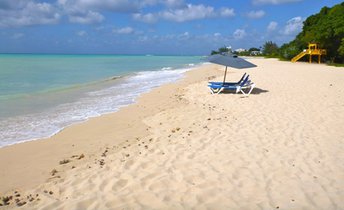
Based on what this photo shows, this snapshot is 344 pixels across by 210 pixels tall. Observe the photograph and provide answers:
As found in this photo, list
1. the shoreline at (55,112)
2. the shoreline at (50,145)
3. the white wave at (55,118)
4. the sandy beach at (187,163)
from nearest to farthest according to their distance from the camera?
the sandy beach at (187,163), the shoreline at (50,145), the white wave at (55,118), the shoreline at (55,112)

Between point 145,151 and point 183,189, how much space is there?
1741mm

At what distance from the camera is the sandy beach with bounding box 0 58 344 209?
4.07 meters

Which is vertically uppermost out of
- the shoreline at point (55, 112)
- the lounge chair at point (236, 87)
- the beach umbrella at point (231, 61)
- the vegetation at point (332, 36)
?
the vegetation at point (332, 36)

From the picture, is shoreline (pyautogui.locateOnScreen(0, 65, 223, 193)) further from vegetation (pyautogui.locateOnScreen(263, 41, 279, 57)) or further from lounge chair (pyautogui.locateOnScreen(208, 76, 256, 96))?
vegetation (pyautogui.locateOnScreen(263, 41, 279, 57))

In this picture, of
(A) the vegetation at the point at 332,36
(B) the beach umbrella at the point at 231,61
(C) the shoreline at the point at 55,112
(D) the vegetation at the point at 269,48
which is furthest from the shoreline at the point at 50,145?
(D) the vegetation at the point at 269,48

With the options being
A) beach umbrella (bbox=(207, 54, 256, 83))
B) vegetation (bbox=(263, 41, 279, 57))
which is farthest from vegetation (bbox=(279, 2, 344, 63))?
vegetation (bbox=(263, 41, 279, 57))

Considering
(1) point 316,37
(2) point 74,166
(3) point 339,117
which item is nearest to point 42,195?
(2) point 74,166

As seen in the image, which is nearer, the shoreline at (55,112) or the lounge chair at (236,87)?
the shoreline at (55,112)

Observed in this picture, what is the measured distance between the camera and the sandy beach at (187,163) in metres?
4.07

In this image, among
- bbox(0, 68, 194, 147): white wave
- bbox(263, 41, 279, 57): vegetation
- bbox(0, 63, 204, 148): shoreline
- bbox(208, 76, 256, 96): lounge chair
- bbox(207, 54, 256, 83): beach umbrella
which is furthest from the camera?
bbox(263, 41, 279, 57): vegetation

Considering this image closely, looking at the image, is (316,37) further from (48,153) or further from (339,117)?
(48,153)

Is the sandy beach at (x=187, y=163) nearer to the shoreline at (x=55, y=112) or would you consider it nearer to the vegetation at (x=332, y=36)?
the shoreline at (x=55, y=112)

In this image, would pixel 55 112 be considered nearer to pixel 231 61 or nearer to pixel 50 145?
pixel 50 145

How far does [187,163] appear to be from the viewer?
17.0ft
